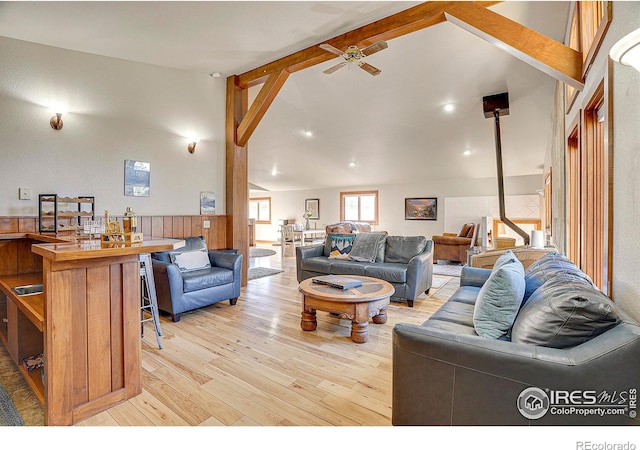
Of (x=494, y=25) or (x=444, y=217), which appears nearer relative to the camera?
(x=494, y=25)

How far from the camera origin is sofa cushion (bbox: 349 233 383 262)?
14.8 feet

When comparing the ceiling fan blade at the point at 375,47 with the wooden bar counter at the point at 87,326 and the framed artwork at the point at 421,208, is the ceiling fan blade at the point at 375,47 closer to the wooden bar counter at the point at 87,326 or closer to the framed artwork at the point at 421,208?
the wooden bar counter at the point at 87,326

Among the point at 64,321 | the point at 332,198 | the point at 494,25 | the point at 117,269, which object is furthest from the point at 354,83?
the point at 332,198

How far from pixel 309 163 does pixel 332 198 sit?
239cm

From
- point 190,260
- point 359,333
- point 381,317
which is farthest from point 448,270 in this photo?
point 190,260

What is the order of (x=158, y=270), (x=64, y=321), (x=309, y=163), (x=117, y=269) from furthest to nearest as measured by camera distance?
(x=309, y=163), (x=158, y=270), (x=117, y=269), (x=64, y=321)

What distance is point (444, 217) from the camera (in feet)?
28.8

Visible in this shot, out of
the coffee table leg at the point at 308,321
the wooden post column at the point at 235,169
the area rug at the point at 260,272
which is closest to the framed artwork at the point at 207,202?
the wooden post column at the point at 235,169

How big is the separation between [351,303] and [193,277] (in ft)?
5.70

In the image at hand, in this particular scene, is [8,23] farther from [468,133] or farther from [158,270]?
[468,133]

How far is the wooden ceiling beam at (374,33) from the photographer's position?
122 inches

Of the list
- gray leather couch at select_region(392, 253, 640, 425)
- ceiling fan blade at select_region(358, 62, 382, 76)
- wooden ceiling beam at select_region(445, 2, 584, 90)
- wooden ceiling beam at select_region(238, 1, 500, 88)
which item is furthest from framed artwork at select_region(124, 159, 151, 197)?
wooden ceiling beam at select_region(445, 2, 584, 90)

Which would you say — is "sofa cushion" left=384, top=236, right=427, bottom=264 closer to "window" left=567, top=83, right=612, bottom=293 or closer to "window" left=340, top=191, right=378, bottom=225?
"window" left=567, top=83, right=612, bottom=293

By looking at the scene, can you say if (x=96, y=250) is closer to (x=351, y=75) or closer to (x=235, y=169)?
(x=235, y=169)
